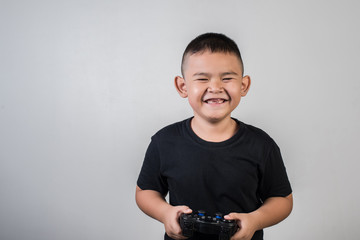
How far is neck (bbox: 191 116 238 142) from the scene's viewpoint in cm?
87

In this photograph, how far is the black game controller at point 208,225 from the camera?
2.31 feet

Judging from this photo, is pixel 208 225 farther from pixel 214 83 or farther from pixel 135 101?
pixel 135 101

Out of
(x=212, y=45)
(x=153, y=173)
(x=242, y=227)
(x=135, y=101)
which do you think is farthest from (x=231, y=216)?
(x=135, y=101)

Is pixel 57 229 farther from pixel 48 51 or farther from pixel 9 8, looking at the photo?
pixel 9 8

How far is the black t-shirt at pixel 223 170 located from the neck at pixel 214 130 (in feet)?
0.07

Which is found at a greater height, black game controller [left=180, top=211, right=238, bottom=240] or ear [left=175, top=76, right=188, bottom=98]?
ear [left=175, top=76, right=188, bottom=98]

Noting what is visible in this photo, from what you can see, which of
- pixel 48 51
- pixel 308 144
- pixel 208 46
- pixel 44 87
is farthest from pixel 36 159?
pixel 308 144

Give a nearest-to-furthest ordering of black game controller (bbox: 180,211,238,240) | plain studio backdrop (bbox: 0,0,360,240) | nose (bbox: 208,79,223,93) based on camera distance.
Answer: black game controller (bbox: 180,211,238,240), nose (bbox: 208,79,223,93), plain studio backdrop (bbox: 0,0,360,240)

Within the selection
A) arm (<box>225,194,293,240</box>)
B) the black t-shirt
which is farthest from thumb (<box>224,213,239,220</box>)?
the black t-shirt

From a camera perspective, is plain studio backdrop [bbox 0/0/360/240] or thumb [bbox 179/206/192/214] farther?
plain studio backdrop [bbox 0/0/360/240]

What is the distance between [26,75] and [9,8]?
0.24 meters

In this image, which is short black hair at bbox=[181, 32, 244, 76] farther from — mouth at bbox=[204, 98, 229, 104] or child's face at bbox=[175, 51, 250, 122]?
mouth at bbox=[204, 98, 229, 104]

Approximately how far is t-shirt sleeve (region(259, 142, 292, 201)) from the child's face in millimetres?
163

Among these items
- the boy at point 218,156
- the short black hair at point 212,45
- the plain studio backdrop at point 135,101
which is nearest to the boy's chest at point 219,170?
the boy at point 218,156
